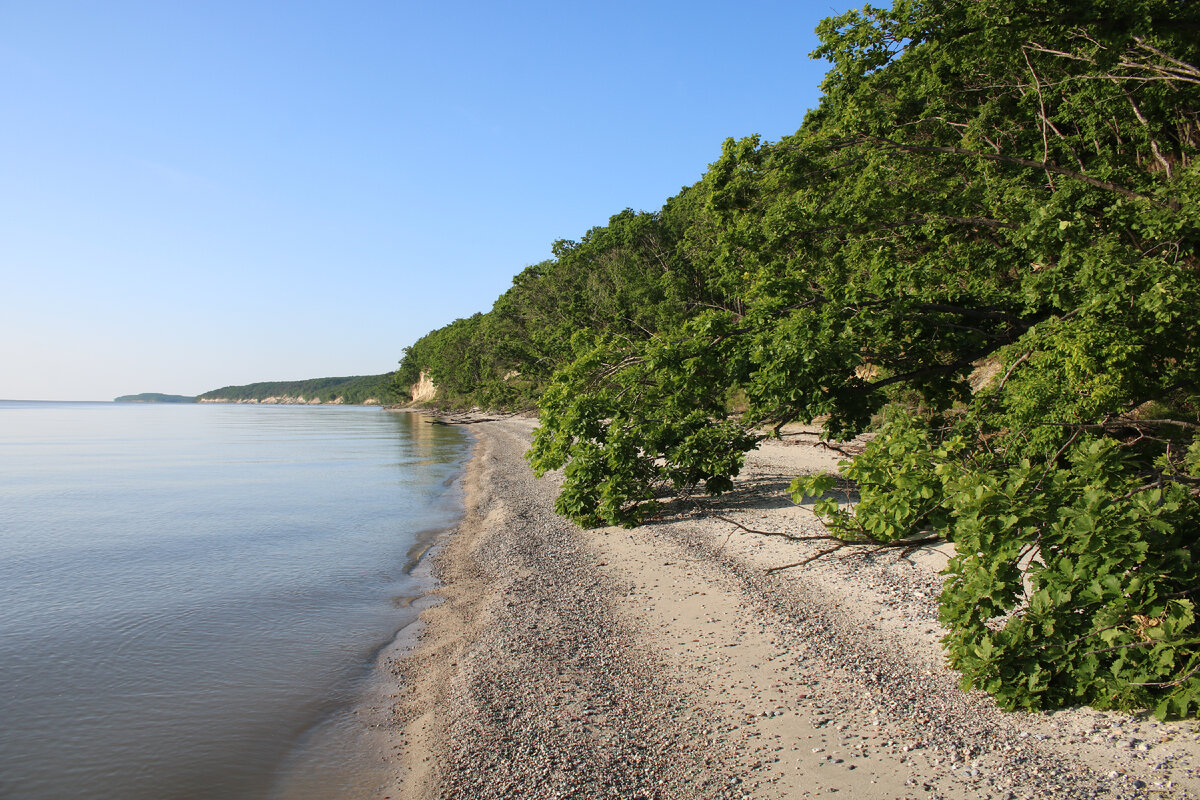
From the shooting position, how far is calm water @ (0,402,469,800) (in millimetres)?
6262

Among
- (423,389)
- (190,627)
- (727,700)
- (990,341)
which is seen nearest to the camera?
(727,700)

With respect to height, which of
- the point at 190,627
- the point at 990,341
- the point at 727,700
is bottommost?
the point at 190,627

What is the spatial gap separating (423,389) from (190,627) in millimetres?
129330

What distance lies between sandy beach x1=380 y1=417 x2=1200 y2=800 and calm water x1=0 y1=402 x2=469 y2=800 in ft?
3.67

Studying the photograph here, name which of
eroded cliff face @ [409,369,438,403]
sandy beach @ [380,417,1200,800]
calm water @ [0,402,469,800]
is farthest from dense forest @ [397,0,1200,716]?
eroded cliff face @ [409,369,438,403]

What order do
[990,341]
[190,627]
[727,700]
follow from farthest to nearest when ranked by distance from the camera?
1. [990,341]
2. [190,627]
3. [727,700]

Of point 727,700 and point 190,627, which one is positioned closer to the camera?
point 727,700

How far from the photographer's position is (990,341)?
1056 cm

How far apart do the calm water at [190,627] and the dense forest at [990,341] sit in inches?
202

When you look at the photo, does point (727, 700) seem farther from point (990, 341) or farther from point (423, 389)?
point (423, 389)

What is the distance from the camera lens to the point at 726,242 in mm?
14156

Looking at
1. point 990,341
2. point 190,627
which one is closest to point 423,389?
point 190,627

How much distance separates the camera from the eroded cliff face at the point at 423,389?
131m

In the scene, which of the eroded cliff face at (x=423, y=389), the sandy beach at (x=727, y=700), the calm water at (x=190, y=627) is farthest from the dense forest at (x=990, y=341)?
the eroded cliff face at (x=423, y=389)
